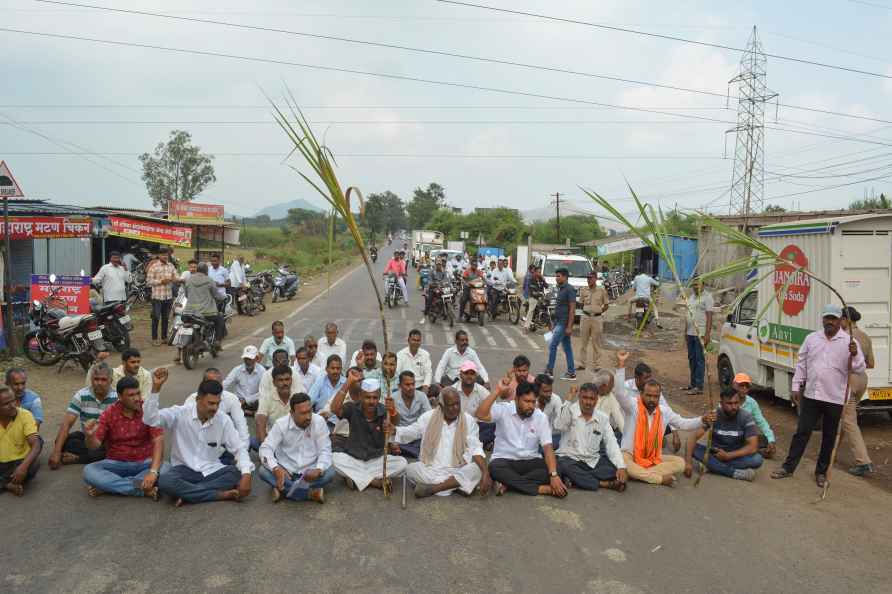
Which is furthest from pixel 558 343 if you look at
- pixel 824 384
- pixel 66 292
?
pixel 66 292

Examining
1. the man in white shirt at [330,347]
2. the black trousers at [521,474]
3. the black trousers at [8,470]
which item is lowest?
the black trousers at [521,474]

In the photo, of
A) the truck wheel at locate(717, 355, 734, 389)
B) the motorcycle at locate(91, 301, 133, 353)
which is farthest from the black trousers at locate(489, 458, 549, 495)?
the motorcycle at locate(91, 301, 133, 353)

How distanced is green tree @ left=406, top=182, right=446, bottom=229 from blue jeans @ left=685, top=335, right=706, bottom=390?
9898cm

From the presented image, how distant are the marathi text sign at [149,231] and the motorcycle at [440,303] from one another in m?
6.67

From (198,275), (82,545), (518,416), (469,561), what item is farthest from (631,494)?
(198,275)

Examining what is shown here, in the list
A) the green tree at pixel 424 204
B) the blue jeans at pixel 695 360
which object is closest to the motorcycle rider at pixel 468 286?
the blue jeans at pixel 695 360

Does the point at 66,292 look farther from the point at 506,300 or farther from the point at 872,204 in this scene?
the point at 872,204

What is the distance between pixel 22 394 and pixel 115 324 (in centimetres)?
523

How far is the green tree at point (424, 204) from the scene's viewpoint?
369 feet

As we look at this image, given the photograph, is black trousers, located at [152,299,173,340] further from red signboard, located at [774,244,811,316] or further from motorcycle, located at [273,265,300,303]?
red signboard, located at [774,244,811,316]

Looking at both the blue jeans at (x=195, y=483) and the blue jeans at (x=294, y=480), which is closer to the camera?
the blue jeans at (x=195, y=483)

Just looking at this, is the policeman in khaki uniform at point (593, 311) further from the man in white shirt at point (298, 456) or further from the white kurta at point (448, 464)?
the man in white shirt at point (298, 456)

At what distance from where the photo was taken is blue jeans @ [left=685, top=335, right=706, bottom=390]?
1033 centimetres

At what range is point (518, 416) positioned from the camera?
6.10m
